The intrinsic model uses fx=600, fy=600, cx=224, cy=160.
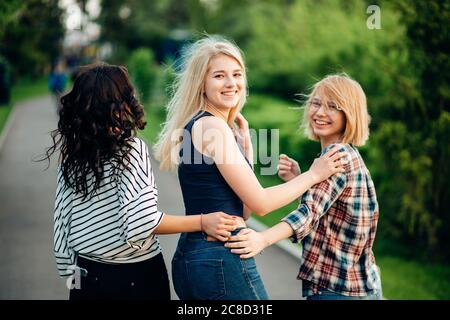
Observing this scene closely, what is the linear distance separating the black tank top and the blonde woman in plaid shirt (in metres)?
0.23

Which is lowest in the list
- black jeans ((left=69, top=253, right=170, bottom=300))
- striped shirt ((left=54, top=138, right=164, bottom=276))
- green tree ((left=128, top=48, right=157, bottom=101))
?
black jeans ((left=69, top=253, right=170, bottom=300))

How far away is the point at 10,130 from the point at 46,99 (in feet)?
44.2

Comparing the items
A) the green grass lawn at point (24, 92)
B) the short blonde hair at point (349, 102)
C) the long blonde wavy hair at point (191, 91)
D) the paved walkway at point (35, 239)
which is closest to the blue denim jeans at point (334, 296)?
the short blonde hair at point (349, 102)

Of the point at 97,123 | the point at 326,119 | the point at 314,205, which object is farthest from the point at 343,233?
the point at 97,123

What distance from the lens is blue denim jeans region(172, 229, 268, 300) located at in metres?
2.48

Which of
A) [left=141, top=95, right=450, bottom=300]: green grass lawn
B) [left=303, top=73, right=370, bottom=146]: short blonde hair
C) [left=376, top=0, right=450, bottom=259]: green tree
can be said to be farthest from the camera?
[left=376, top=0, right=450, bottom=259]: green tree

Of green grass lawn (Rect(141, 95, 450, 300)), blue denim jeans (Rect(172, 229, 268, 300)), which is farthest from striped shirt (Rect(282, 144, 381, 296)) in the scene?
green grass lawn (Rect(141, 95, 450, 300))

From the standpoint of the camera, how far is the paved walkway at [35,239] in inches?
237

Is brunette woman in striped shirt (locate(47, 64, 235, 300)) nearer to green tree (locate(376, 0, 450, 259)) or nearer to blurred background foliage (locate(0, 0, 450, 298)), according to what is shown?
blurred background foliage (locate(0, 0, 450, 298))

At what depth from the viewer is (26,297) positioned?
5.68 metres

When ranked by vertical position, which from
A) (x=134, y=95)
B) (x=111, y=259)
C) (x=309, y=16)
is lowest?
(x=111, y=259)

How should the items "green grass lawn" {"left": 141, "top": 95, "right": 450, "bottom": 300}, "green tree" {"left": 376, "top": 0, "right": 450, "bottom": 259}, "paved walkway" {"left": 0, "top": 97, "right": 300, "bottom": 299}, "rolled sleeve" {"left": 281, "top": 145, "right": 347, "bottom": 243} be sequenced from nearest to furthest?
"rolled sleeve" {"left": 281, "top": 145, "right": 347, "bottom": 243}, "paved walkway" {"left": 0, "top": 97, "right": 300, "bottom": 299}, "green grass lawn" {"left": 141, "top": 95, "right": 450, "bottom": 300}, "green tree" {"left": 376, "top": 0, "right": 450, "bottom": 259}

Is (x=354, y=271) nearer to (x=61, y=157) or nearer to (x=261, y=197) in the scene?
(x=261, y=197)
